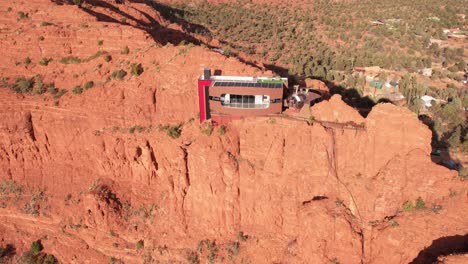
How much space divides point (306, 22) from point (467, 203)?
5754 centimetres

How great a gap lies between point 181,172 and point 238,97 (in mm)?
6273

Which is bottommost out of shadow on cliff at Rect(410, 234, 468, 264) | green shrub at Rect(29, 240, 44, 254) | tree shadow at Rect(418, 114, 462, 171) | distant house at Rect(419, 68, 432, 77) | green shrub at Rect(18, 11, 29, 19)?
green shrub at Rect(29, 240, 44, 254)

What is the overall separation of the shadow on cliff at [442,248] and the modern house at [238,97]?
11347mm

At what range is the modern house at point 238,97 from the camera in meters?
24.2

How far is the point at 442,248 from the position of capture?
64.2ft

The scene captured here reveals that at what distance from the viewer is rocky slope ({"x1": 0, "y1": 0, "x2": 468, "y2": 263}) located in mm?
21344

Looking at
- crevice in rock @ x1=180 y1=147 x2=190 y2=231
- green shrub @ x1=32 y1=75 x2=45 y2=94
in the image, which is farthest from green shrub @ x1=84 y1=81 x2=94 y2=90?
crevice in rock @ x1=180 y1=147 x2=190 y2=231

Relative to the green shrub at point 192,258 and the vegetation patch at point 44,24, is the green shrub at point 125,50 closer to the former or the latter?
the vegetation patch at point 44,24

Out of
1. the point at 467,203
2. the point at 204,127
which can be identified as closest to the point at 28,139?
the point at 204,127

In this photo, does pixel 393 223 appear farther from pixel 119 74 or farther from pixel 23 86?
pixel 23 86

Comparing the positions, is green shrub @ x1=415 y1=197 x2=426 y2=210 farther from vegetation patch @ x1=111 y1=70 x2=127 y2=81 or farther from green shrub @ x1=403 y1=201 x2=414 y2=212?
vegetation patch @ x1=111 y1=70 x2=127 y2=81

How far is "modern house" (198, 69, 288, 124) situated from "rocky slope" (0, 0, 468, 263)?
951mm

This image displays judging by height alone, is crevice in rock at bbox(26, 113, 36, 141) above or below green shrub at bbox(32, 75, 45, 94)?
below

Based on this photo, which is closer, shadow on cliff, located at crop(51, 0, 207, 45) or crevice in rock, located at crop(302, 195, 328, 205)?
crevice in rock, located at crop(302, 195, 328, 205)
